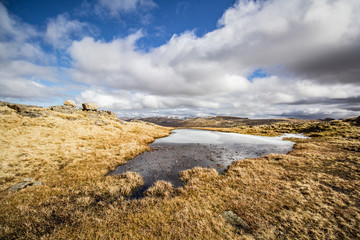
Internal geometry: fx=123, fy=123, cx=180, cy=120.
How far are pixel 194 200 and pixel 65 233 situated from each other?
7462mm

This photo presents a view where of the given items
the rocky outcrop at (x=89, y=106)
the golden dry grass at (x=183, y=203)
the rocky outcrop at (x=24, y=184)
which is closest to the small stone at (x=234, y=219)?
the golden dry grass at (x=183, y=203)

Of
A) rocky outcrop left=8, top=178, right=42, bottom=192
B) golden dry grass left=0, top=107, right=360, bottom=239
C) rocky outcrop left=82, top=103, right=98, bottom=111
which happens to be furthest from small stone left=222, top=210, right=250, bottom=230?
rocky outcrop left=82, top=103, right=98, bottom=111

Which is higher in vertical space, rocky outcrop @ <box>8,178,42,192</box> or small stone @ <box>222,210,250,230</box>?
rocky outcrop @ <box>8,178,42,192</box>

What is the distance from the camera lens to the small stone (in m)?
6.99

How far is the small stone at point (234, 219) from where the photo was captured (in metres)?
6.99

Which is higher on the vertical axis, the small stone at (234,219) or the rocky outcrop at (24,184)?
the rocky outcrop at (24,184)

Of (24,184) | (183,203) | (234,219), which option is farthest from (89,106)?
(234,219)

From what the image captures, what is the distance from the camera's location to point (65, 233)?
6.17 meters

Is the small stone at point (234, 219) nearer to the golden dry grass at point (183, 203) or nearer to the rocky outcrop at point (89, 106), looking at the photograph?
the golden dry grass at point (183, 203)

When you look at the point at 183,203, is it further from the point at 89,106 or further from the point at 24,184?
the point at 89,106

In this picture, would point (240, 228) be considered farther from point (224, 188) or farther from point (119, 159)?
point (119, 159)

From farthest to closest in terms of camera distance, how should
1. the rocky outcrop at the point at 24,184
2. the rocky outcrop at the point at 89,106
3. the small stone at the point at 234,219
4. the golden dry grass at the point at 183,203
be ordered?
the rocky outcrop at the point at 89,106, the rocky outcrop at the point at 24,184, the small stone at the point at 234,219, the golden dry grass at the point at 183,203

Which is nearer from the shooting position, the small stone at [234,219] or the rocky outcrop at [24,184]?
the small stone at [234,219]

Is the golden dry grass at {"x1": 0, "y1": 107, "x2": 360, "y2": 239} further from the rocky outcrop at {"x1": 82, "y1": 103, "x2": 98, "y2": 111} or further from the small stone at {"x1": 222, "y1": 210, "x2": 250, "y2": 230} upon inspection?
the rocky outcrop at {"x1": 82, "y1": 103, "x2": 98, "y2": 111}
